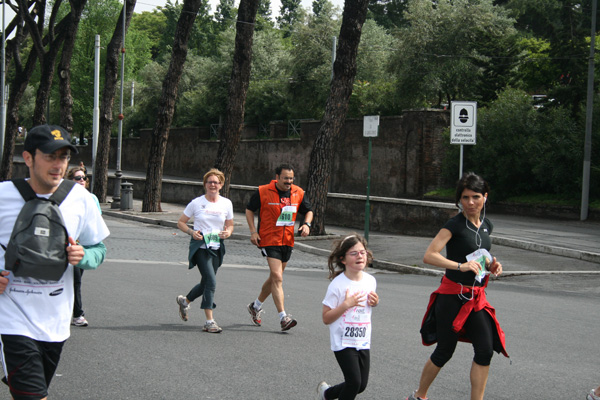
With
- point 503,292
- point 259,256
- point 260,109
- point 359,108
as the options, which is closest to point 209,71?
point 260,109

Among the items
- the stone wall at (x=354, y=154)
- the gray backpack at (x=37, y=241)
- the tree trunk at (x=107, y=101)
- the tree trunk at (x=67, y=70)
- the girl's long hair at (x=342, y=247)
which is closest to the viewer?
the gray backpack at (x=37, y=241)

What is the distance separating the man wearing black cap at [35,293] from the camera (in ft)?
12.7

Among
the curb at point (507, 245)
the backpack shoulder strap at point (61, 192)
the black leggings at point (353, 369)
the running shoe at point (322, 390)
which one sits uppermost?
the backpack shoulder strap at point (61, 192)

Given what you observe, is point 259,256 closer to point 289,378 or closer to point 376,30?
point 289,378

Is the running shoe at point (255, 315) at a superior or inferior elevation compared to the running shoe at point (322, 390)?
inferior

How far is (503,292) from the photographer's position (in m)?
11.8

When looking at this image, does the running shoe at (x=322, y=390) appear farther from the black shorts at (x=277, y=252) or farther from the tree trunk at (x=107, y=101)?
the tree trunk at (x=107, y=101)

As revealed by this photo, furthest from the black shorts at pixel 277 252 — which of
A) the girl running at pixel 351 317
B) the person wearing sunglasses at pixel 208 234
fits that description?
the girl running at pixel 351 317

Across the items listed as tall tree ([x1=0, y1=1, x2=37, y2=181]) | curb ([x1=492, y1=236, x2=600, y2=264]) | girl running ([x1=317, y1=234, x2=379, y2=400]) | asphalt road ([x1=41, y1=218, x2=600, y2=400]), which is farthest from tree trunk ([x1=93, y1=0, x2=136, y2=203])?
girl running ([x1=317, y1=234, x2=379, y2=400])

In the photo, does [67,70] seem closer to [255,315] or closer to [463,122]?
[463,122]

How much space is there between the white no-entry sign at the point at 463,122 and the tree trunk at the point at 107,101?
1763cm

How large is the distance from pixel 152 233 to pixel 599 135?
51.6ft

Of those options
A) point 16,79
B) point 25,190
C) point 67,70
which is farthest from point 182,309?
point 16,79

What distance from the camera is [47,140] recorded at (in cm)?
388
